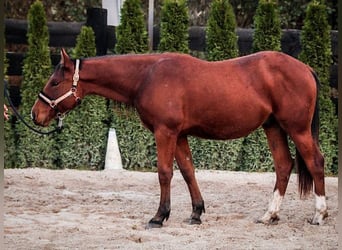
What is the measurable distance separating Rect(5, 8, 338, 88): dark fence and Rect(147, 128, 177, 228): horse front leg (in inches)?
125

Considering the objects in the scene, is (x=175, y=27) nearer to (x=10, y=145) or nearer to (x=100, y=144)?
(x=100, y=144)

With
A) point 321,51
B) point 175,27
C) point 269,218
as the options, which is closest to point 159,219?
point 269,218

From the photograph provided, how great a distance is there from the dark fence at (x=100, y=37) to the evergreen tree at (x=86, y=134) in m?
0.37

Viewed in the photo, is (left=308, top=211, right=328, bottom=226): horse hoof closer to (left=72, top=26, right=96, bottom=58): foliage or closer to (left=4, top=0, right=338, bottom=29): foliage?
(left=72, top=26, right=96, bottom=58): foliage

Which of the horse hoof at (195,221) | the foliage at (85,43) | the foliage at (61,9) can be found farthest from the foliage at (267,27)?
the foliage at (61,9)

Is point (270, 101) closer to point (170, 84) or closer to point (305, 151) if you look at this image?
point (305, 151)

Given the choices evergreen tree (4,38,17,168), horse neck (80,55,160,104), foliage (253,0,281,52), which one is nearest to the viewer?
horse neck (80,55,160,104)

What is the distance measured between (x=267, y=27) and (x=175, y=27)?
0.87m

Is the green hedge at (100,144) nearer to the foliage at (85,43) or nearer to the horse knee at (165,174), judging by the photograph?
the foliage at (85,43)

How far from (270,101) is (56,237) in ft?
4.63

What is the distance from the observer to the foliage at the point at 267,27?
20.1ft

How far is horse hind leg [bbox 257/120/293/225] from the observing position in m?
3.89

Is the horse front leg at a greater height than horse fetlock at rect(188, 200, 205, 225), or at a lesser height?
greater

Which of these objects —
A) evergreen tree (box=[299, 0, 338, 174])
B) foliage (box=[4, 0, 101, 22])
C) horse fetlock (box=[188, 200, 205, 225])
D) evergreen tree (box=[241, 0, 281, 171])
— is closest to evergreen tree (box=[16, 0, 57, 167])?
evergreen tree (box=[241, 0, 281, 171])
